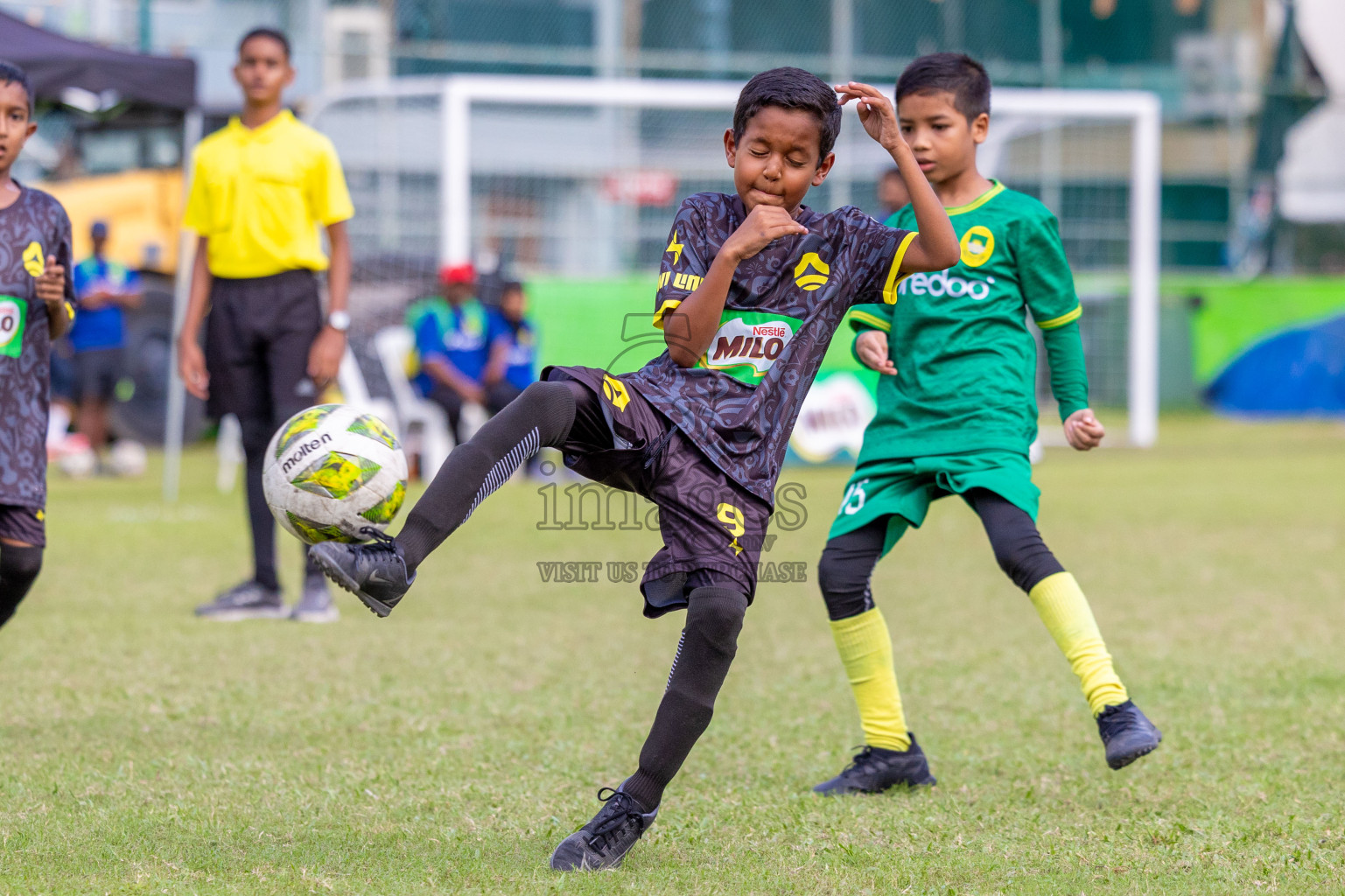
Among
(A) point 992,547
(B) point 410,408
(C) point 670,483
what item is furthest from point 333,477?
(B) point 410,408

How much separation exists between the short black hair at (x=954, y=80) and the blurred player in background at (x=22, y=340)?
235 cm

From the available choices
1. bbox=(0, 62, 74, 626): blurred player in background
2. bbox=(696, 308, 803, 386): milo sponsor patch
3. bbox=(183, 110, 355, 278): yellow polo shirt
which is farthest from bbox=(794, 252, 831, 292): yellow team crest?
bbox=(183, 110, 355, 278): yellow polo shirt

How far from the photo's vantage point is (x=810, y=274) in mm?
3146

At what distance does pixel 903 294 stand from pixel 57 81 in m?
6.24

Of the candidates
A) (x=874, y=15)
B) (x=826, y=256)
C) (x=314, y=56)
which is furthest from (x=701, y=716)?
(x=874, y=15)

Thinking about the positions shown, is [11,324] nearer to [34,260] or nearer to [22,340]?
[22,340]

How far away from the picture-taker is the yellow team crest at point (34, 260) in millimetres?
4051

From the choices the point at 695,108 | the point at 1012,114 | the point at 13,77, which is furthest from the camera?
the point at 1012,114

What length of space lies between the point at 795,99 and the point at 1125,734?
1622 mm

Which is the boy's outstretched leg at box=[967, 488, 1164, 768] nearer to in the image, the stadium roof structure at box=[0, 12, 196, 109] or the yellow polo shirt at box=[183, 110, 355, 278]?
the yellow polo shirt at box=[183, 110, 355, 278]

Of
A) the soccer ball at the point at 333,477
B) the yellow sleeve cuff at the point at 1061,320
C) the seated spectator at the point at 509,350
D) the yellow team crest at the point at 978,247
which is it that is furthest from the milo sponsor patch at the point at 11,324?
the seated spectator at the point at 509,350

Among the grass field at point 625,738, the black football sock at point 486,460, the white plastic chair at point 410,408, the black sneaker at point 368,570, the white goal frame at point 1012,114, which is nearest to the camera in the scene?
the black sneaker at point 368,570

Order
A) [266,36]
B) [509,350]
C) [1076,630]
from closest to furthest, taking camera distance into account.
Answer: [1076,630] < [266,36] < [509,350]

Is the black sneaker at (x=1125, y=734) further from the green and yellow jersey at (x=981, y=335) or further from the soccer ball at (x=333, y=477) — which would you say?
the soccer ball at (x=333, y=477)
